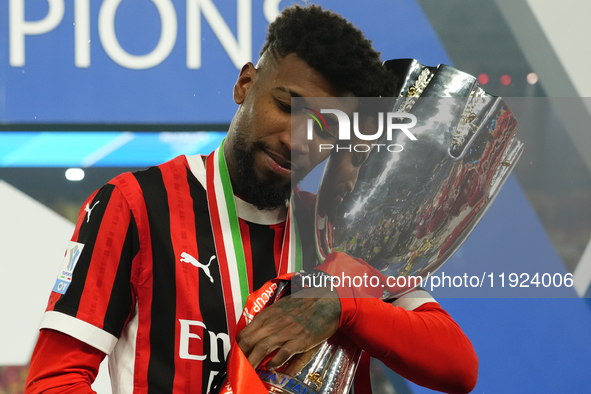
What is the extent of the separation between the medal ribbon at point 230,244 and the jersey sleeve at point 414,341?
0.16 meters

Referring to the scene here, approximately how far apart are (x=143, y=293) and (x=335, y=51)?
1.71ft

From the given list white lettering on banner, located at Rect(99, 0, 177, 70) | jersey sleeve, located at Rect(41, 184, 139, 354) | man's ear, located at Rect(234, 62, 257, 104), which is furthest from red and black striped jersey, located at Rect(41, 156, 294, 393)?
white lettering on banner, located at Rect(99, 0, 177, 70)

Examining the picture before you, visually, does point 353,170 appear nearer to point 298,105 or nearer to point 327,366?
point 298,105

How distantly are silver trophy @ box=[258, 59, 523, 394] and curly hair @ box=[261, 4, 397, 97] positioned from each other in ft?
0.26

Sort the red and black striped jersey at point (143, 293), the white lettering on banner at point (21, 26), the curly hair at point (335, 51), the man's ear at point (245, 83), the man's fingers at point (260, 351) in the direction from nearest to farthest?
the man's fingers at point (260, 351)
the red and black striped jersey at point (143, 293)
the curly hair at point (335, 51)
the man's ear at point (245, 83)
the white lettering on banner at point (21, 26)

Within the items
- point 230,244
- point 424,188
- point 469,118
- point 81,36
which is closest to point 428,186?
point 424,188

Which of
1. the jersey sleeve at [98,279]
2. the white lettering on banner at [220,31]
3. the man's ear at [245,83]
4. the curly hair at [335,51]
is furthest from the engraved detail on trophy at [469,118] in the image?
the white lettering on banner at [220,31]

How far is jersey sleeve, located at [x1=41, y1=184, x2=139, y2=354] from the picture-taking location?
0.84 m

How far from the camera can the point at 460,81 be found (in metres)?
0.98

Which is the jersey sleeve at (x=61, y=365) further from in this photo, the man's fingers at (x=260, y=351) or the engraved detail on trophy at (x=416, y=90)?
the engraved detail on trophy at (x=416, y=90)

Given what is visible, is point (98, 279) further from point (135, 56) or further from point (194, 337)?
point (135, 56)

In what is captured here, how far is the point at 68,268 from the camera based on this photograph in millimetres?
871

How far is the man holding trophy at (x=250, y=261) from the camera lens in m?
0.82

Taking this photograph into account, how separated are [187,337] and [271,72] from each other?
492mm
